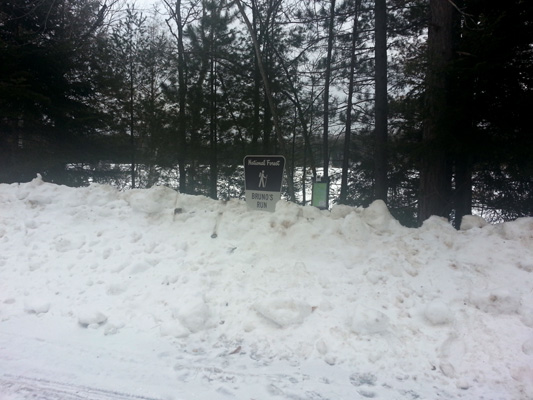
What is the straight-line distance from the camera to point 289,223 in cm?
585

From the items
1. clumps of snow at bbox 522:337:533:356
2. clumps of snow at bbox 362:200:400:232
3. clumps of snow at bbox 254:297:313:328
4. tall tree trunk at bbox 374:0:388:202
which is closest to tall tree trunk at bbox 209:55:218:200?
tall tree trunk at bbox 374:0:388:202

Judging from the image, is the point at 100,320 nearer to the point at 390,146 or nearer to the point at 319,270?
the point at 319,270

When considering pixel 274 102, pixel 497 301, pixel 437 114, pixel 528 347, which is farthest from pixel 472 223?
pixel 274 102

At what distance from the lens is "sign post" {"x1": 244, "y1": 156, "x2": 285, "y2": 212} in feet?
21.4

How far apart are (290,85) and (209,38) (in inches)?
153

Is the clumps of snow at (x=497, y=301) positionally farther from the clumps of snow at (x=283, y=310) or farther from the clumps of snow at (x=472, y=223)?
the clumps of snow at (x=283, y=310)

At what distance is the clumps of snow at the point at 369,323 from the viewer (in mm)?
3990

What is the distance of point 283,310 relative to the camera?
4309mm

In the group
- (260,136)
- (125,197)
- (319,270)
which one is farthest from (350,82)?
(319,270)

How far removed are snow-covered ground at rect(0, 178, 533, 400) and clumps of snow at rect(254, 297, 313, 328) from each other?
1cm

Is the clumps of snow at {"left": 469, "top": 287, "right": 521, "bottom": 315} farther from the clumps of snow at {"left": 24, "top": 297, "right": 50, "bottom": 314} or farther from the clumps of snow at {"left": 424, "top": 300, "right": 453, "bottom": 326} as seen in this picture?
the clumps of snow at {"left": 24, "top": 297, "right": 50, "bottom": 314}

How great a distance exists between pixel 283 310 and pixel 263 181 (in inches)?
111

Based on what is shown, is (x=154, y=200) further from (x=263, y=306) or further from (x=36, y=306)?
(x=263, y=306)

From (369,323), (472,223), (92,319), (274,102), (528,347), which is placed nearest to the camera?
(528,347)
